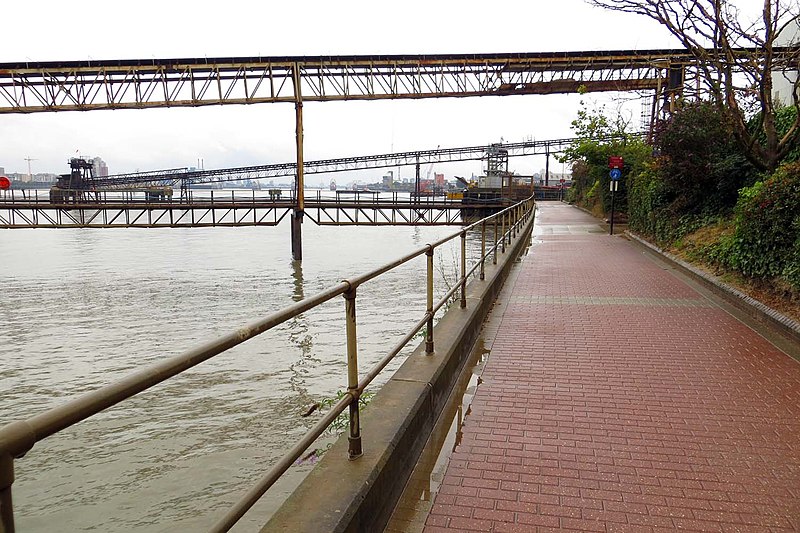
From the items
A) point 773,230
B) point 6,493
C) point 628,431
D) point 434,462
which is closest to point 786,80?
point 773,230

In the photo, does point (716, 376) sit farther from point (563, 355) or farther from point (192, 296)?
point (192, 296)

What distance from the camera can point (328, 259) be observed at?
1219 inches

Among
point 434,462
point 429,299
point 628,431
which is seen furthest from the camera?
point 429,299

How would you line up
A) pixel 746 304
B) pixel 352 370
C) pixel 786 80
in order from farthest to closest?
pixel 786 80 < pixel 746 304 < pixel 352 370

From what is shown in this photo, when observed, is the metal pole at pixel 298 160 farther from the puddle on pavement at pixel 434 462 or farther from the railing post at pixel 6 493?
the railing post at pixel 6 493

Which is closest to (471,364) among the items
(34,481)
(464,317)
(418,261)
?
(464,317)

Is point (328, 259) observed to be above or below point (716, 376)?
below

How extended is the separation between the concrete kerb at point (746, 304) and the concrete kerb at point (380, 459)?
4.09m

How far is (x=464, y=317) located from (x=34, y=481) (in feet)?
16.0

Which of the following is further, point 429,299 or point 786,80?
point 786,80

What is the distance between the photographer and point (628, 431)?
13.9 ft

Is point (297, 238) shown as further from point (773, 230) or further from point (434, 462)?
point (434, 462)

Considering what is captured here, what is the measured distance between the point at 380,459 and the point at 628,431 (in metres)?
2.14

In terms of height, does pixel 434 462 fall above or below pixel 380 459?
below
